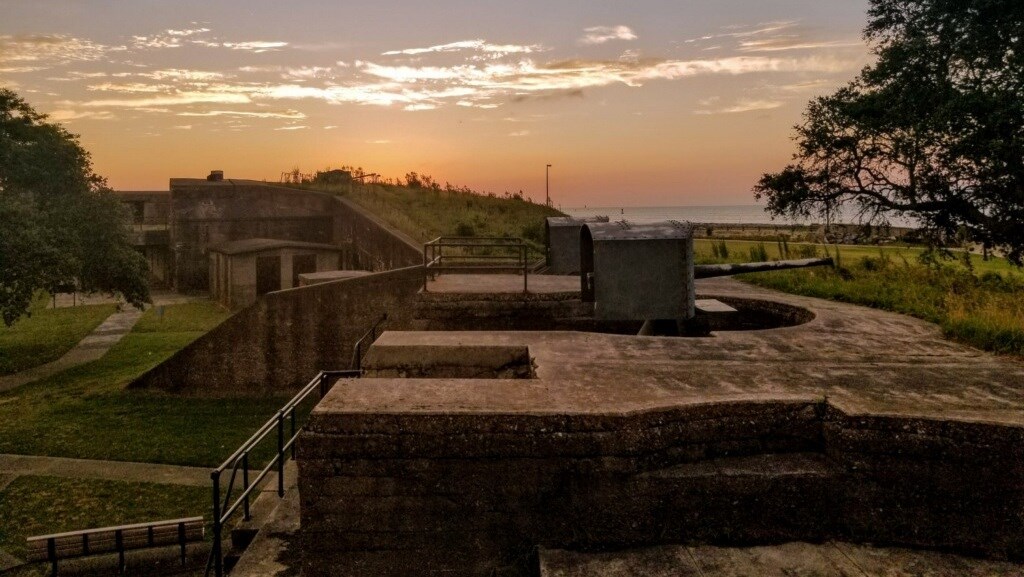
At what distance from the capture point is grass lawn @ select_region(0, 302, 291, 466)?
11602 mm

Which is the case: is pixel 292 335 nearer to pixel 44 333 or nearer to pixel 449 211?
pixel 44 333

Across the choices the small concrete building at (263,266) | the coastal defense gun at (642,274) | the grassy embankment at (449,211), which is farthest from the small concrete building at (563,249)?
the small concrete building at (263,266)

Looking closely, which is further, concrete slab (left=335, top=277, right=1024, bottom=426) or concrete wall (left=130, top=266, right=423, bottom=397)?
concrete wall (left=130, top=266, right=423, bottom=397)

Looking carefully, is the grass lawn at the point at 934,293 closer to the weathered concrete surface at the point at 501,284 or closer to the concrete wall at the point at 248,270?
the weathered concrete surface at the point at 501,284

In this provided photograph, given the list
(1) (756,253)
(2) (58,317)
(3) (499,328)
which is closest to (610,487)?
(3) (499,328)

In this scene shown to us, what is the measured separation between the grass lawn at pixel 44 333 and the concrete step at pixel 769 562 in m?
18.5

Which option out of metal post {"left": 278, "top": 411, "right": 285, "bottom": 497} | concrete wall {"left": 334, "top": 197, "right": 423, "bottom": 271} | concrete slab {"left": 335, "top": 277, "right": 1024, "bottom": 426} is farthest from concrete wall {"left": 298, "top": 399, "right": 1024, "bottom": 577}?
concrete wall {"left": 334, "top": 197, "right": 423, "bottom": 271}

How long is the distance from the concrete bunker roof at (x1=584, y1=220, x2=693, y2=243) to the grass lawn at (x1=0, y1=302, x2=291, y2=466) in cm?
722

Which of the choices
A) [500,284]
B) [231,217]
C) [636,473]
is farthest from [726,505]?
[231,217]

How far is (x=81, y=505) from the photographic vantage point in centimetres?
921

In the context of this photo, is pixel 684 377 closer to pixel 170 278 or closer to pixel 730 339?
pixel 730 339

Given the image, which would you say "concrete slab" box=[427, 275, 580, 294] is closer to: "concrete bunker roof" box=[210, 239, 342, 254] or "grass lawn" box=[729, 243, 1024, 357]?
"grass lawn" box=[729, 243, 1024, 357]

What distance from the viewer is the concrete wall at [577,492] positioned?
4.74m

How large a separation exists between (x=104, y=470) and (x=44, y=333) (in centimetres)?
1477
